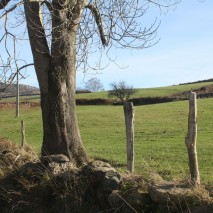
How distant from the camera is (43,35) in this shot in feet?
37.7

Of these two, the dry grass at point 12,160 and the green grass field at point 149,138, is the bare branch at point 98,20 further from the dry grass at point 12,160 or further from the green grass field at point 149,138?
the dry grass at point 12,160

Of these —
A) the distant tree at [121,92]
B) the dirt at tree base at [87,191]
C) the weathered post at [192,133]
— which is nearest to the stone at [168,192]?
the dirt at tree base at [87,191]

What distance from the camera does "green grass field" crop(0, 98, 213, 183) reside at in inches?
552

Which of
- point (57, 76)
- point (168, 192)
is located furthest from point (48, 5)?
point (168, 192)

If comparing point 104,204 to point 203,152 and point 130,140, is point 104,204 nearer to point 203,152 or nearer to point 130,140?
point 130,140

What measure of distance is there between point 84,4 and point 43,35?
1.33 meters

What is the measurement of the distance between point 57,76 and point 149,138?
14977mm

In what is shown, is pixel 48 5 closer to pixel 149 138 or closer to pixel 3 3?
pixel 3 3

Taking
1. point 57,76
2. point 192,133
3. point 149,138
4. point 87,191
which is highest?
point 57,76

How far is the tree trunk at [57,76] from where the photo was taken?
1128 centimetres

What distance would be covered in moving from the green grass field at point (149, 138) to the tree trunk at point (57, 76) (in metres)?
2.02

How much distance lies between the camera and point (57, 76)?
1134cm

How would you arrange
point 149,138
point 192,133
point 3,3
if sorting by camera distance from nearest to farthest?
point 192,133
point 3,3
point 149,138

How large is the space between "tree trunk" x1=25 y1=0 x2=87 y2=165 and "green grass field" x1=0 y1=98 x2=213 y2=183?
202 centimetres
